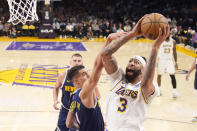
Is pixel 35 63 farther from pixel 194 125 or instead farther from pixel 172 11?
pixel 172 11

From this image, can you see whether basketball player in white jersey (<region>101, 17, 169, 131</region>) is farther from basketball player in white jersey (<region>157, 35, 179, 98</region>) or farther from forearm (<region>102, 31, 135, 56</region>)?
basketball player in white jersey (<region>157, 35, 179, 98</region>)

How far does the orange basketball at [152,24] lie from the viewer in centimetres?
225

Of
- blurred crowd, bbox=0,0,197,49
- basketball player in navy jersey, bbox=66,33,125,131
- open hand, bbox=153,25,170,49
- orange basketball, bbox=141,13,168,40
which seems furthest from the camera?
blurred crowd, bbox=0,0,197,49

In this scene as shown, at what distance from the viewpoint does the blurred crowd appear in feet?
65.6

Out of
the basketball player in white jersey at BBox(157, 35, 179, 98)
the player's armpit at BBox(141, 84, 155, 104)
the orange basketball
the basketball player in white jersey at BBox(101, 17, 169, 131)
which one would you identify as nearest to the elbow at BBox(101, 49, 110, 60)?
the basketball player in white jersey at BBox(101, 17, 169, 131)

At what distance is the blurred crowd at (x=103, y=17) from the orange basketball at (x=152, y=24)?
13.2 meters

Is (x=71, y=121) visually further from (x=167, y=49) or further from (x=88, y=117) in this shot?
(x=167, y=49)

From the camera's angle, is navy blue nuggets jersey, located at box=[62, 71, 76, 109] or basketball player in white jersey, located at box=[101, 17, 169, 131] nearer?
basketball player in white jersey, located at box=[101, 17, 169, 131]

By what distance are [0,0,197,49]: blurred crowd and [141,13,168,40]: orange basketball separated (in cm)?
1322

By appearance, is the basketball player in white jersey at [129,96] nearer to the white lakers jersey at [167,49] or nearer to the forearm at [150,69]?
the forearm at [150,69]

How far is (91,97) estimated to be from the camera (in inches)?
96.6

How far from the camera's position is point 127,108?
266 centimetres

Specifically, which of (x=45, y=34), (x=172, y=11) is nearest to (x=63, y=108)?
(x=45, y=34)

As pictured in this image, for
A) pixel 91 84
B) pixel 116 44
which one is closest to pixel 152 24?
pixel 116 44
